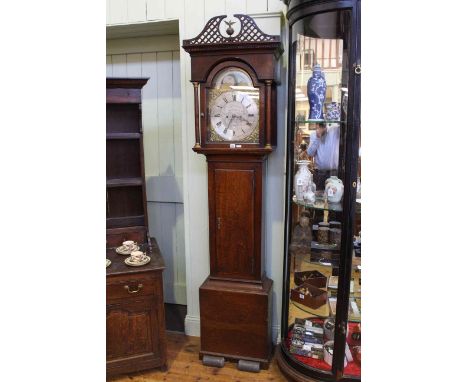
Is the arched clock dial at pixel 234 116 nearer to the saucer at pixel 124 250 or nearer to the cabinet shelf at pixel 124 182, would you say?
the cabinet shelf at pixel 124 182

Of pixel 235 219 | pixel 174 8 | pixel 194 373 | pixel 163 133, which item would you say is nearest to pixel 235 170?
pixel 235 219

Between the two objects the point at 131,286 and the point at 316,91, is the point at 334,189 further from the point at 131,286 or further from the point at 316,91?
the point at 131,286

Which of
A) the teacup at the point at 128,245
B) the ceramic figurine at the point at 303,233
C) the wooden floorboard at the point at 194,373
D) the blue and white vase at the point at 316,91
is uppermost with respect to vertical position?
the blue and white vase at the point at 316,91

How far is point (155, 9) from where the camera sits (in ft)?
7.10

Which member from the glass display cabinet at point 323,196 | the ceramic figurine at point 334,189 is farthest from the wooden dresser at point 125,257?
the ceramic figurine at point 334,189

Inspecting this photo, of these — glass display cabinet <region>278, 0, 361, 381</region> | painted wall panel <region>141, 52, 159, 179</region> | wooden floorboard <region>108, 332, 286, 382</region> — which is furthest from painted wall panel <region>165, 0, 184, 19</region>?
wooden floorboard <region>108, 332, 286, 382</region>

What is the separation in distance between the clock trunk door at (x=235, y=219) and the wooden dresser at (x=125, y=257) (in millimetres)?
351

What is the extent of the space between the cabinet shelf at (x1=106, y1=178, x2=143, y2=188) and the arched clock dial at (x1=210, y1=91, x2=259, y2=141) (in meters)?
0.55

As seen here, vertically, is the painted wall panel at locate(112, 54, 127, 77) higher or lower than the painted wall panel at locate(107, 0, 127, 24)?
lower

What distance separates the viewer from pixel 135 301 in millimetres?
1911

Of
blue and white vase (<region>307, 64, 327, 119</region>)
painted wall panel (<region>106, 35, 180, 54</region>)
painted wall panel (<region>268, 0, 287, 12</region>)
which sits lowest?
blue and white vase (<region>307, 64, 327, 119</region>)

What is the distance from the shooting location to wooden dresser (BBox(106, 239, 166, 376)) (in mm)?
1882

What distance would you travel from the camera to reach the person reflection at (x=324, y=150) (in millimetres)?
1735

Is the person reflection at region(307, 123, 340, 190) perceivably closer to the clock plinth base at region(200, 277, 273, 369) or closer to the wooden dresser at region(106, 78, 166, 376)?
the clock plinth base at region(200, 277, 273, 369)
